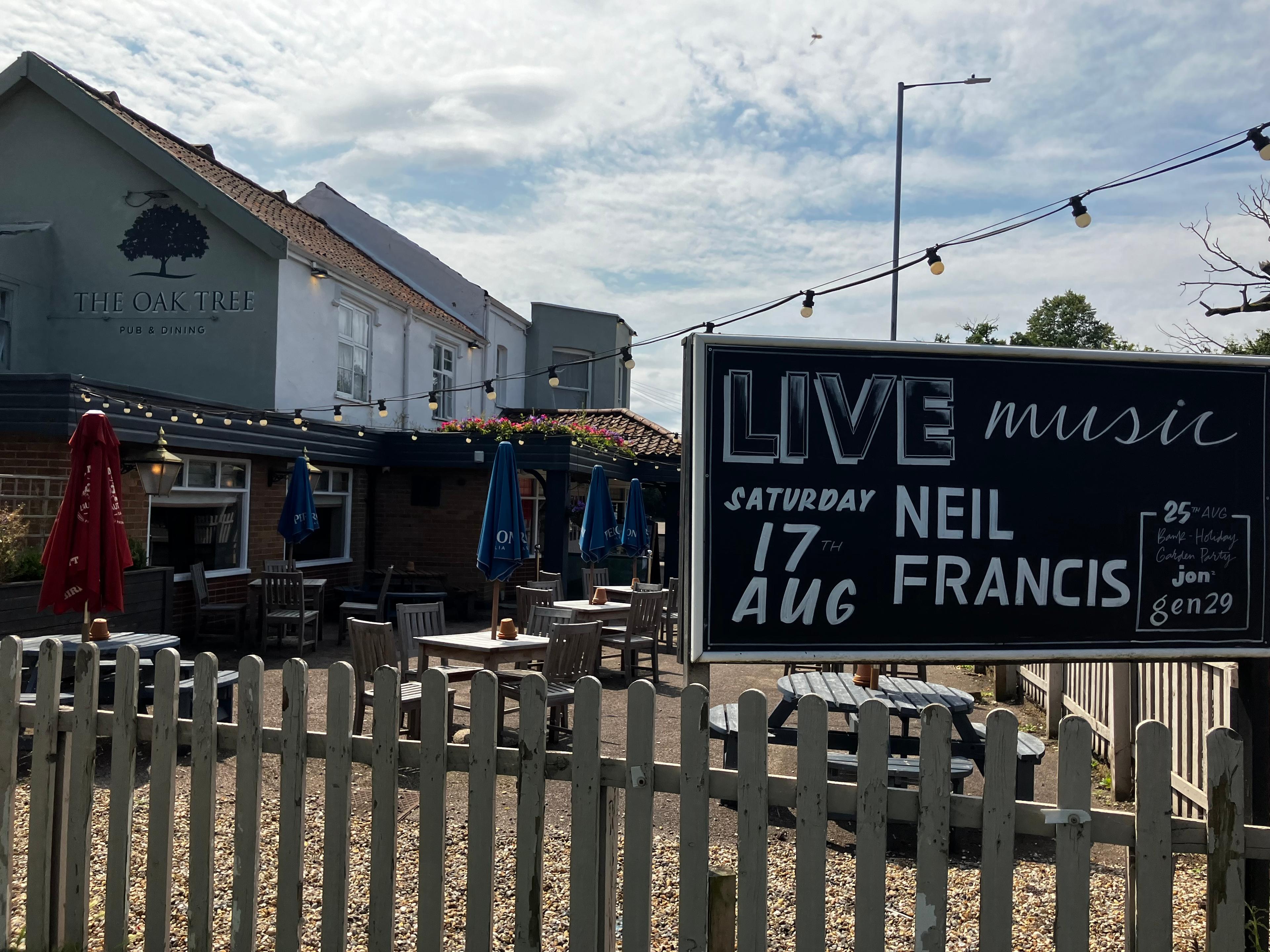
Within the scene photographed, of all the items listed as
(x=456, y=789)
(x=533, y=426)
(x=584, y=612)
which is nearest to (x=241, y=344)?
(x=533, y=426)

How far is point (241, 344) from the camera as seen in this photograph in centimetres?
1470

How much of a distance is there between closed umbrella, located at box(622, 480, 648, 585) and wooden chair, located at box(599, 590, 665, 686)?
12.8ft

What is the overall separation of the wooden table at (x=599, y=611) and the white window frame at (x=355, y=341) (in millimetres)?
6761

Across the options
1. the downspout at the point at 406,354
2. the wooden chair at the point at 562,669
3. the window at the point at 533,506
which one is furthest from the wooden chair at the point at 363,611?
the downspout at the point at 406,354

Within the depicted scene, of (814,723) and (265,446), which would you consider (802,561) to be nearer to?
(814,723)

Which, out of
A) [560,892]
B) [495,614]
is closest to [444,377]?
[495,614]

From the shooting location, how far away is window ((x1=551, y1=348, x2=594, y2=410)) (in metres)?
26.1

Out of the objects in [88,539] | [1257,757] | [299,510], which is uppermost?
[299,510]

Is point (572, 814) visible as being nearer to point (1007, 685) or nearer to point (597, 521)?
point (1007, 685)

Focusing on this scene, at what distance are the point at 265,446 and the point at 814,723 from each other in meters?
11.7

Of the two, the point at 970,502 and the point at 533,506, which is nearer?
the point at 970,502

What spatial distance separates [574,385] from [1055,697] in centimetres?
1964

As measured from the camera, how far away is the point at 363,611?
13.0 metres

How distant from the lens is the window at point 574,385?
2608 centimetres
